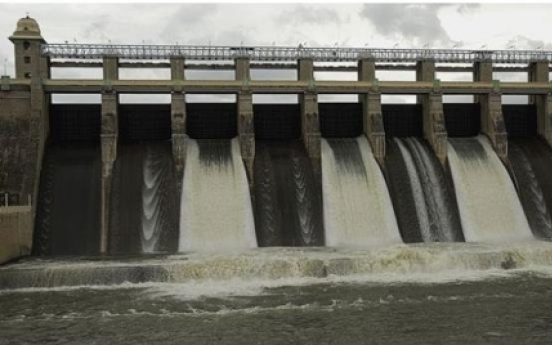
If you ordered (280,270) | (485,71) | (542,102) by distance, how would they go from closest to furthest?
(280,270) → (485,71) → (542,102)

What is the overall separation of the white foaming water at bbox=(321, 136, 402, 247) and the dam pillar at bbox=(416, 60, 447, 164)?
193 inches

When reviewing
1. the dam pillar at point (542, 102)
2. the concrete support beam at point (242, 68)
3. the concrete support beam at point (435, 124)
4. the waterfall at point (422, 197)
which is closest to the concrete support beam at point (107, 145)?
the concrete support beam at point (242, 68)

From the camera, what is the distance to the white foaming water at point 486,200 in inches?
1443

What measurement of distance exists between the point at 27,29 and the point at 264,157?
17002mm

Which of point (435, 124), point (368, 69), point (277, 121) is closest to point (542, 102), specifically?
point (435, 124)

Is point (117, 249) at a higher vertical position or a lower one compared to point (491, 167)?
lower

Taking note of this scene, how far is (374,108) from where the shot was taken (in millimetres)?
40344

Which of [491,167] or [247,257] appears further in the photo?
[491,167]

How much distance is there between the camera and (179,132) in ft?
123

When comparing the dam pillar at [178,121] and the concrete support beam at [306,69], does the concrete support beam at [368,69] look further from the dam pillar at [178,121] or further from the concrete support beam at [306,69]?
the dam pillar at [178,121]

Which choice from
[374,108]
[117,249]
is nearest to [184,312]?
[117,249]

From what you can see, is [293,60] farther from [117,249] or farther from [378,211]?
[117,249]

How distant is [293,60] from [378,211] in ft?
41.3

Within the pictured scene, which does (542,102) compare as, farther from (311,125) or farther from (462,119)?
(311,125)
